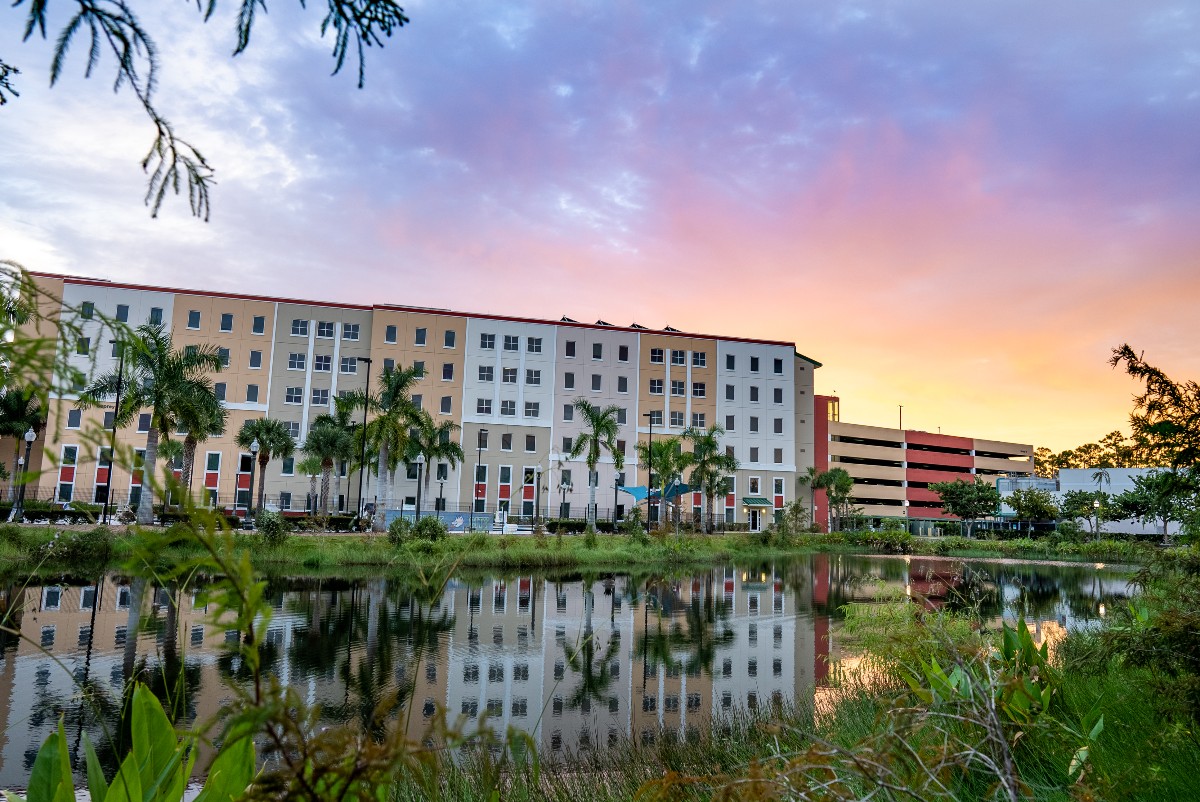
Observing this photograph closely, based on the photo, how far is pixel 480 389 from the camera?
206 ft

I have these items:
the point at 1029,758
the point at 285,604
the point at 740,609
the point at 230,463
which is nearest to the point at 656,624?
the point at 740,609

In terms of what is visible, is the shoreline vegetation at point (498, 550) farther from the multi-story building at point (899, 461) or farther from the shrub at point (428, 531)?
the multi-story building at point (899, 461)

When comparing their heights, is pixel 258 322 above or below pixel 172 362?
above

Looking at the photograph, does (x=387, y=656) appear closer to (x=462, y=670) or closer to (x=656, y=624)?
(x=462, y=670)

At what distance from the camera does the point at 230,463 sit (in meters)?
56.5

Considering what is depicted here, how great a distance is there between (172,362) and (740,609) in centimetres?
2572

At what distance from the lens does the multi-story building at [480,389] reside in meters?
56.7

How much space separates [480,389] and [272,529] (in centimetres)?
3226

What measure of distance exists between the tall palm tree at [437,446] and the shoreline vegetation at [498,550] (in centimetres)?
1074

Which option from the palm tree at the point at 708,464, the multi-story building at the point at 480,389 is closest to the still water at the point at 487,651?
the multi-story building at the point at 480,389

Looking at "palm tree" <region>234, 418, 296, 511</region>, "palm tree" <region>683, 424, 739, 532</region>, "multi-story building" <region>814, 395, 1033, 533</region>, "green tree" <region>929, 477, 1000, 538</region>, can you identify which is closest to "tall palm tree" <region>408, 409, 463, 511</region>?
"palm tree" <region>234, 418, 296, 511</region>

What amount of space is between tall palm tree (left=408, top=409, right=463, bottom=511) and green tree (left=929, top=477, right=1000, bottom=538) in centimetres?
5069

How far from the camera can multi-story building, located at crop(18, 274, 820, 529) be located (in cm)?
5669

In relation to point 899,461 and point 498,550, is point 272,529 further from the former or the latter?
point 899,461
